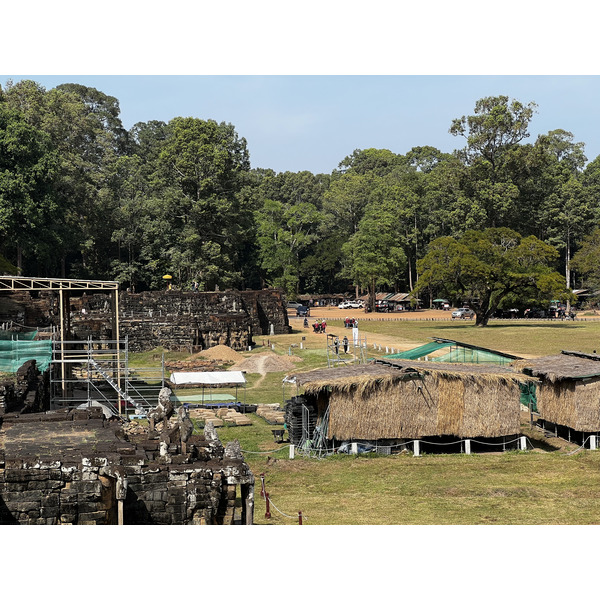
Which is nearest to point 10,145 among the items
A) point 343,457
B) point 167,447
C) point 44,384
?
point 44,384

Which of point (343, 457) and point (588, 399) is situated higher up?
point (588, 399)

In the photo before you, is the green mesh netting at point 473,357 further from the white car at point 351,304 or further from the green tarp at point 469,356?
the white car at point 351,304

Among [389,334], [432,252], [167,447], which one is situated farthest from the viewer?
[432,252]

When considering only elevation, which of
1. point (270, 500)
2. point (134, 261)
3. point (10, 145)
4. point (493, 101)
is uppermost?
point (493, 101)

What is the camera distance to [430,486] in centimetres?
1919

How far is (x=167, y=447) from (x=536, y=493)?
9.20 meters

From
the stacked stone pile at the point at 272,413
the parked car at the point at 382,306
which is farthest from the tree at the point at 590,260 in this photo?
the stacked stone pile at the point at 272,413

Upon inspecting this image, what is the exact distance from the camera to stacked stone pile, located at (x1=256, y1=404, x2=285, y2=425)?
2773cm

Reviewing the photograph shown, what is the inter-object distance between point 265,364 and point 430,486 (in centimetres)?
2135

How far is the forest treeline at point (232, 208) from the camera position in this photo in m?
66.7

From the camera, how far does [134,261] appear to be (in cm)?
7875

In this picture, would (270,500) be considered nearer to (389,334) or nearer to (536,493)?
(536,493)

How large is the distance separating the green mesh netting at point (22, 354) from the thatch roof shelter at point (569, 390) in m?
18.2

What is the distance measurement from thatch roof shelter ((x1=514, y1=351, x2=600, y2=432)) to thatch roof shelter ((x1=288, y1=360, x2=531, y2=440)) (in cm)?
165
